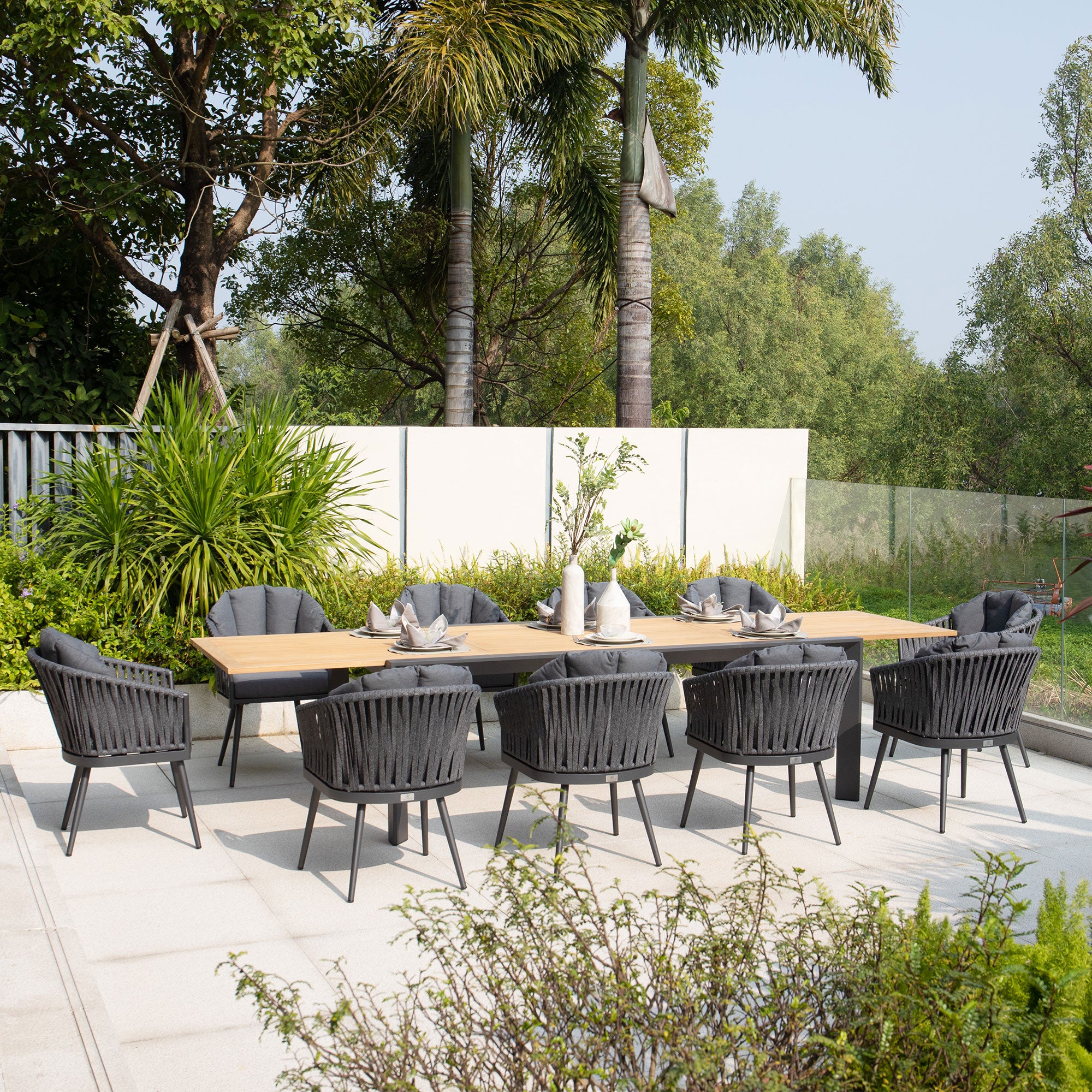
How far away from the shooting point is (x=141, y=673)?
212 inches

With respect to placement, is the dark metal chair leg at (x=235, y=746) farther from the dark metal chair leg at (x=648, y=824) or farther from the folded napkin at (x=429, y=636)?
the dark metal chair leg at (x=648, y=824)

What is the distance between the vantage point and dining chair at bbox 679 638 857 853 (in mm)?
4883

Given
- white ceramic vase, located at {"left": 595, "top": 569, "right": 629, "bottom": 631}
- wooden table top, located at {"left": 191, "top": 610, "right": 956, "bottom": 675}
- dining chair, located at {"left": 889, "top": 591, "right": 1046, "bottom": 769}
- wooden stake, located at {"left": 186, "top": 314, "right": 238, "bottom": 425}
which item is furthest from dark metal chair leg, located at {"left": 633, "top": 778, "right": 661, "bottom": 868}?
wooden stake, located at {"left": 186, "top": 314, "right": 238, "bottom": 425}

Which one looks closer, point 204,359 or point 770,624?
point 770,624

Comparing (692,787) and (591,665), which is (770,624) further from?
(591,665)

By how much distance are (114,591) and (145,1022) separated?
4.05m

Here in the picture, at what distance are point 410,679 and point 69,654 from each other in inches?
57.8

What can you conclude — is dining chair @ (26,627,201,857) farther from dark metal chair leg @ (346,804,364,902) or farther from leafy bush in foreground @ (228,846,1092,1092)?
leafy bush in foreground @ (228,846,1092,1092)

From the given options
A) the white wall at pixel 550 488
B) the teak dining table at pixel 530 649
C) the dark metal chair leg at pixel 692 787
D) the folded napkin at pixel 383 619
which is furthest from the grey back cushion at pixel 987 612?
the folded napkin at pixel 383 619

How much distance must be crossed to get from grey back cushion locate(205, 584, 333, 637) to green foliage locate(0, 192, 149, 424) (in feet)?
13.6

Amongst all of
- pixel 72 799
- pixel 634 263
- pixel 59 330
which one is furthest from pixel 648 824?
pixel 59 330

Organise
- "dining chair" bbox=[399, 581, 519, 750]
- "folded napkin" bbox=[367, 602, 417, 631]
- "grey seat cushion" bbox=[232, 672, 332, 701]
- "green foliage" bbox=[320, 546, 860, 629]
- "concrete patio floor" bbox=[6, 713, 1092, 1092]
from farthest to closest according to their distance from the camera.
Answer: "green foliage" bbox=[320, 546, 860, 629] < "dining chair" bbox=[399, 581, 519, 750] < "grey seat cushion" bbox=[232, 672, 332, 701] < "folded napkin" bbox=[367, 602, 417, 631] < "concrete patio floor" bbox=[6, 713, 1092, 1092]

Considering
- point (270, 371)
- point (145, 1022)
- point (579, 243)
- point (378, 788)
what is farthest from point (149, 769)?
point (270, 371)

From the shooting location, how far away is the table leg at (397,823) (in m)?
4.95
